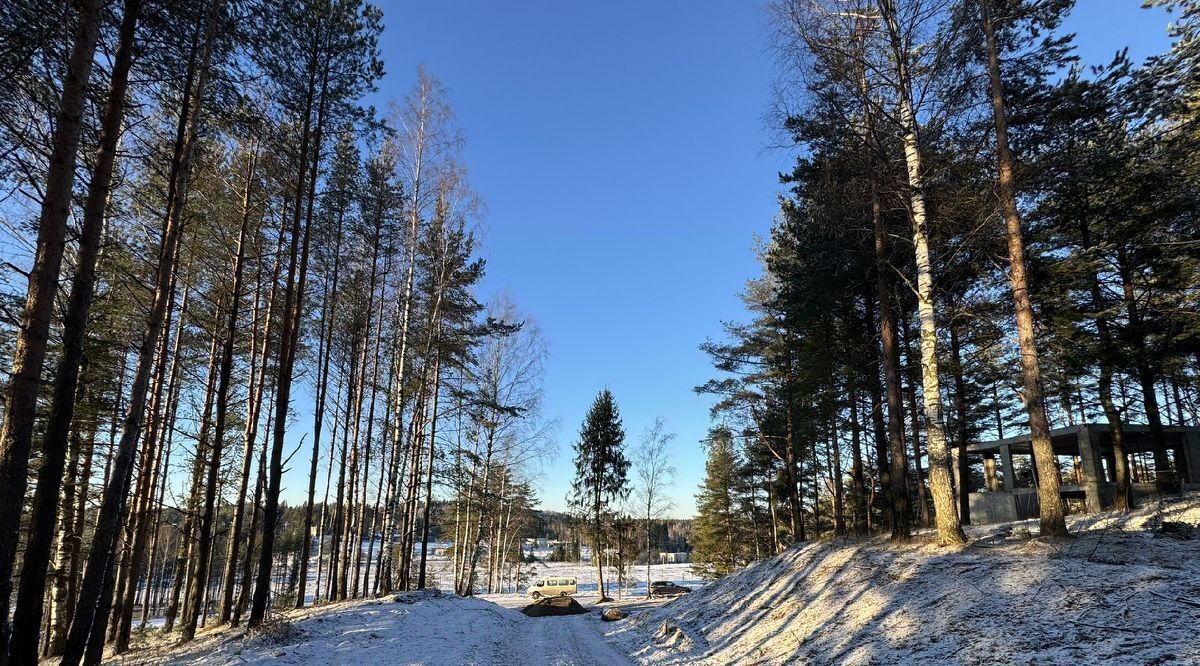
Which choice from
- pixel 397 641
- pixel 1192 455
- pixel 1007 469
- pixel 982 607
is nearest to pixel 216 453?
pixel 397 641

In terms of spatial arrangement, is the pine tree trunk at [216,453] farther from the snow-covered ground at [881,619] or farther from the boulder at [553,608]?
the boulder at [553,608]

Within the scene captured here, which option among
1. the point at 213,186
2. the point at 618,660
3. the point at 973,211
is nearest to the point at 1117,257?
the point at 973,211

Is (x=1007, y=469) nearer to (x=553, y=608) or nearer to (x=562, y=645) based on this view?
(x=562, y=645)

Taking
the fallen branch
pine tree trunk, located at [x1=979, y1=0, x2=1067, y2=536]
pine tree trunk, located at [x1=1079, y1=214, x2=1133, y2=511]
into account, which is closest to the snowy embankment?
the fallen branch

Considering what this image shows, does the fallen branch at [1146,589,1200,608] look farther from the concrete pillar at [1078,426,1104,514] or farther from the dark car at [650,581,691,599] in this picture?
the dark car at [650,581,691,599]

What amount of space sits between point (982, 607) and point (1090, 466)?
14765mm

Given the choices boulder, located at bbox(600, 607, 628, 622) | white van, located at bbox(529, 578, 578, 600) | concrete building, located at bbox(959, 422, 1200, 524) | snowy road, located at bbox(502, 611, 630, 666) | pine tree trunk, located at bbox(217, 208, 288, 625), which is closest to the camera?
snowy road, located at bbox(502, 611, 630, 666)

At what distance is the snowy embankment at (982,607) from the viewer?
216 inches

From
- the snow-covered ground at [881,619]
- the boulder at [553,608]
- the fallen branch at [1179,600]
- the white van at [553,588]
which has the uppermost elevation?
the fallen branch at [1179,600]

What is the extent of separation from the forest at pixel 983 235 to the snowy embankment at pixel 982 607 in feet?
4.30

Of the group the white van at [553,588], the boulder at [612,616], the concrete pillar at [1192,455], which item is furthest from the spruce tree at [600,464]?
the concrete pillar at [1192,455]

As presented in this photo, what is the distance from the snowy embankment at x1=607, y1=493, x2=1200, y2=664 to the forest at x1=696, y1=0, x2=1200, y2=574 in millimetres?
1310

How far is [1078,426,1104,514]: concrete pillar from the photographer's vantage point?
1631 cm

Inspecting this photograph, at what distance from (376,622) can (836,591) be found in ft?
32.5
